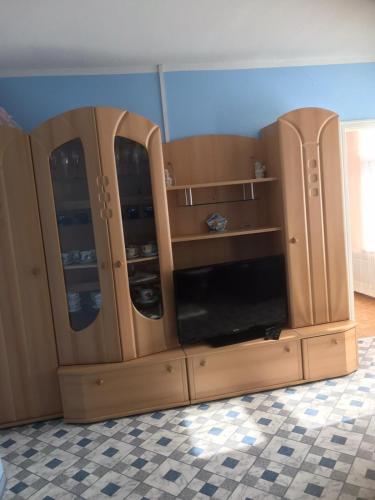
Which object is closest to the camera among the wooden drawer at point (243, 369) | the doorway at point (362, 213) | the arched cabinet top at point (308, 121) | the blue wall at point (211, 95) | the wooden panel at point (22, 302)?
the wooden panel at point (22, 302)

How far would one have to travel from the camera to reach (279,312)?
9.18 ft

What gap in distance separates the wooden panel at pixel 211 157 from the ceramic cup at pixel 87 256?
87cm

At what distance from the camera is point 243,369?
2.65 metres

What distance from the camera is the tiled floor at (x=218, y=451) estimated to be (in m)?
1.82

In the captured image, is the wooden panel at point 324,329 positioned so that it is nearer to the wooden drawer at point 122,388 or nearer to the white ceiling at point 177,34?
the wooden drawer at point 122,388

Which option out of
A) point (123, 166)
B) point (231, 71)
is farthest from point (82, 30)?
point (231, 71)

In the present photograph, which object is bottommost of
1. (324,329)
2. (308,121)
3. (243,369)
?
(243,369)

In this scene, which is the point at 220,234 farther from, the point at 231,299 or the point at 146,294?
the point at 146,294

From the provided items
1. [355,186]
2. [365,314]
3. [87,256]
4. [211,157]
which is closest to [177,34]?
[211,157]

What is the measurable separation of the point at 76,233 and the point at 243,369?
1.44m

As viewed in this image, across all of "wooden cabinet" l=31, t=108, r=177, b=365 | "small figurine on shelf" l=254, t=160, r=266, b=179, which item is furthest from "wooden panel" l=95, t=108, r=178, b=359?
"small figurine on shelf" l=254, t=160, r=266, b=179

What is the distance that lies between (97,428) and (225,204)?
1.80 meters

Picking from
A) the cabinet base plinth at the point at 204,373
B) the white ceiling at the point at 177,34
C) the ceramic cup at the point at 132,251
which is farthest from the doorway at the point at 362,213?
the ceramic cup at the point at 132,251

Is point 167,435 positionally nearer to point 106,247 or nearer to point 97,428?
point 97,428
